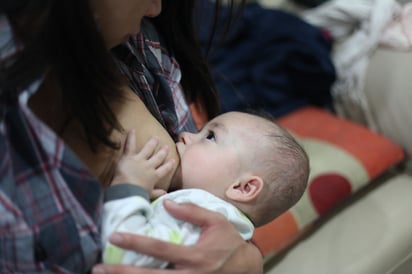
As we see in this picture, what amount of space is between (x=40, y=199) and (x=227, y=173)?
1.13 ft

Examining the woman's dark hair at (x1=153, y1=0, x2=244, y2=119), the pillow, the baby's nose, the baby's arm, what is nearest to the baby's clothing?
the baby's arm

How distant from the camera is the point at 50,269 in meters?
0.69

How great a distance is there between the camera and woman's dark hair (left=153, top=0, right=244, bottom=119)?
997mm

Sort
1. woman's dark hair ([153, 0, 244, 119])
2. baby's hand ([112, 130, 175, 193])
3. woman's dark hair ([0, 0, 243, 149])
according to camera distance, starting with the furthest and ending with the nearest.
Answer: woman's dark hair ([153, 0, 244, 119]) → baby's hand ([112, 130, 175, 193]) → woman's dark hair ([0, 0, 243, 149])

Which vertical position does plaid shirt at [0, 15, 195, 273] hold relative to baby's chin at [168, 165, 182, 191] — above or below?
above

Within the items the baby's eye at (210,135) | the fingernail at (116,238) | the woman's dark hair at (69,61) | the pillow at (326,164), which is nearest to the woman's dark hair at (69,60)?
the woman's dark hair at (69,61)

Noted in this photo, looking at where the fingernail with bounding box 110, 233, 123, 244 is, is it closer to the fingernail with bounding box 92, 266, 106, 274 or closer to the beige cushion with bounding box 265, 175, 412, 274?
the fingernail with bounding box 92, 266, 106, 274

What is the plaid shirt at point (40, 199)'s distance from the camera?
2.10 ft

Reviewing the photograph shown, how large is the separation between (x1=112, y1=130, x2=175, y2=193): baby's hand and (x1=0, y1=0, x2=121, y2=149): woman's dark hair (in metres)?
0.04

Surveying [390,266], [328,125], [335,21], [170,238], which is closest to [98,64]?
[170,238]

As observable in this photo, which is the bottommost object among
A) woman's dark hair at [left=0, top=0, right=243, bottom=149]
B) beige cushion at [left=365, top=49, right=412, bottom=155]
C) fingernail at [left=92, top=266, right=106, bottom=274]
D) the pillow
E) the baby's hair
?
the pillow

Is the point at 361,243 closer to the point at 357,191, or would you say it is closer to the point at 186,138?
the point at 357,191

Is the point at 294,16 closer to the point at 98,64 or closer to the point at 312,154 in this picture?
the point at 312,154

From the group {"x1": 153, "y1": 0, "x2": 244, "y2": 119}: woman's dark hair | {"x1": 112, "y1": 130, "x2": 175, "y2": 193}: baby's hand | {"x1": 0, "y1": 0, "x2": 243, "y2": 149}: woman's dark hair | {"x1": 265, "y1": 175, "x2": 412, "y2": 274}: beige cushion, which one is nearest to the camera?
{"x1": 0, "y1": 0, "x2": 243, "y2": 149}: woman's dark hair
